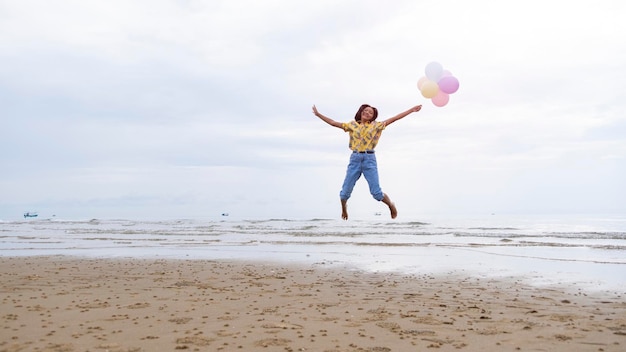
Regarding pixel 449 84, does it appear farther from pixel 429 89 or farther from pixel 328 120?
pixel 328 120

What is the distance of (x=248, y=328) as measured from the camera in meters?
7.07

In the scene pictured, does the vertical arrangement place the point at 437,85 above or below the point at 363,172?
above

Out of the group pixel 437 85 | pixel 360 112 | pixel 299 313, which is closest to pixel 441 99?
pixel 437 85

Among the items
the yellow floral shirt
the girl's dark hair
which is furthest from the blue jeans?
the girl's dark hair

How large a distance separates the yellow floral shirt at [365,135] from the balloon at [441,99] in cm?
105

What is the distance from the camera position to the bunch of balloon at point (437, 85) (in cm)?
802

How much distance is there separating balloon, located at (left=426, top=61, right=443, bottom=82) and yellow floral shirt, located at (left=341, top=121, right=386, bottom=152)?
1.25 m

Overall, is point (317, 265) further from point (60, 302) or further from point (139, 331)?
point (139, 331)

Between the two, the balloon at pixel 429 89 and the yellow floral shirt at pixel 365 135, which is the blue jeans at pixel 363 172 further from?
the balloon at pixel 429 89

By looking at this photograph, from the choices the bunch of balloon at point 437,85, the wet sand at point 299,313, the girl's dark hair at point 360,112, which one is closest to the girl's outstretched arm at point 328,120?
the girl's dark hair at point 360,112

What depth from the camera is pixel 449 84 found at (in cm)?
794

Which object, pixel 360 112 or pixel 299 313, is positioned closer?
pixel 360 112

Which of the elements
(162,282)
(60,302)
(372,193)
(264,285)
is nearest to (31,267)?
(162,282)

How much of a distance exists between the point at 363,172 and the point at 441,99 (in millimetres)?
1795
